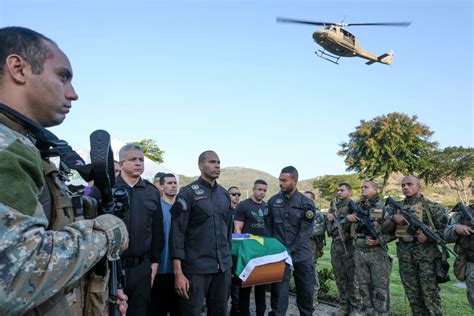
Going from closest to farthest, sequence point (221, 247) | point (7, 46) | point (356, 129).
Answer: point (7, 46), point (221, 247), point (356, 129)

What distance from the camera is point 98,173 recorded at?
56.3 inches

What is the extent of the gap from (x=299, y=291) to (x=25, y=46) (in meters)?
5.18

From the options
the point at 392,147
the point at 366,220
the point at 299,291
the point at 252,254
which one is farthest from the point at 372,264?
the point at 392,147

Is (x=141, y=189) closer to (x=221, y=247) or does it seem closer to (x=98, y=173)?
(x=221, y=247)

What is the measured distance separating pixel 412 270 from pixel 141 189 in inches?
171

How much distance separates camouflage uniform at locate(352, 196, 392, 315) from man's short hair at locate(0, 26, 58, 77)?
5.73 metres

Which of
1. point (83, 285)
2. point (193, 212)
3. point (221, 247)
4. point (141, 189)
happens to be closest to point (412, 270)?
point (221, 247)

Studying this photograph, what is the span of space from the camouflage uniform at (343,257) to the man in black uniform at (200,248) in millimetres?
3038

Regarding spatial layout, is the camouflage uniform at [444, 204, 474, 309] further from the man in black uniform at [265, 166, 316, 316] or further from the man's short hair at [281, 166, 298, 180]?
the man's short hair at [281, 166, 298, 180]

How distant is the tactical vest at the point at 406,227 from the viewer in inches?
219

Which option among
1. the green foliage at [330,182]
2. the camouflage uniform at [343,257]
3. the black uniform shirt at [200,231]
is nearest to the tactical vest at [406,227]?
the camouflage uniform at [343,257]

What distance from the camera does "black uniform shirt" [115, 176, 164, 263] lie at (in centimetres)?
355

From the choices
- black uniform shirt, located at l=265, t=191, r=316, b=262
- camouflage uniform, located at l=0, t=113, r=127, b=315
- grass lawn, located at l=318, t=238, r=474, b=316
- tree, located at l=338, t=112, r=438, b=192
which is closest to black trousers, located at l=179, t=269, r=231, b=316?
black uniform shirt, located at l=265, t=191, r=316, b=262

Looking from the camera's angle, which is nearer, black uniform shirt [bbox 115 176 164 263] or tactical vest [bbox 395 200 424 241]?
black uniform shirt [bbox 115 176 164 263]
